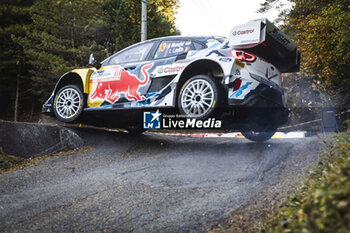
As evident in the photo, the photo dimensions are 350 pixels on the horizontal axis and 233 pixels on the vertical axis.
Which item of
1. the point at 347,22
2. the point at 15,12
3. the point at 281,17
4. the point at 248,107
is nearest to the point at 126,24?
the point at 15,12

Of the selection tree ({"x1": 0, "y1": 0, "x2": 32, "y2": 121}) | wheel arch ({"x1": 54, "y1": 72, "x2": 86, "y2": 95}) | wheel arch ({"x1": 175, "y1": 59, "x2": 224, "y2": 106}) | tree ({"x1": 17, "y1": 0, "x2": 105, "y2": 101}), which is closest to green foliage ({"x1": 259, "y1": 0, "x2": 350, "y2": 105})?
wheel arch ({"x1": 175, "y1": 59, "x2": 224, "y2": 106})

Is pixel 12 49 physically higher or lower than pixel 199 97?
higher

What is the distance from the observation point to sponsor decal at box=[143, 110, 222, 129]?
14.9ft

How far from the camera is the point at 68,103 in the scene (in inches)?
251

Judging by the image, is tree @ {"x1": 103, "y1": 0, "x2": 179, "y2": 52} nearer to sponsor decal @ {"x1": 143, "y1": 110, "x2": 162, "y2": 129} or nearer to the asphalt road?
sponsor decal @ {"x1": 143, "y1": 110, "x2": 162, "y2": 129}

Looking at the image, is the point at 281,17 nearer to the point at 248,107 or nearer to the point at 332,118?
the point at 332,118

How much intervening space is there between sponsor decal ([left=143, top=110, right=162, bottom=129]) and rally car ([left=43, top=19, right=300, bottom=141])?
0.43 ft

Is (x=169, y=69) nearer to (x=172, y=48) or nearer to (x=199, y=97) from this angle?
(x=172, y=48)

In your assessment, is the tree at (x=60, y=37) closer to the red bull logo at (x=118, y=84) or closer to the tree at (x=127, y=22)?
the tree at (x=127, y=22)

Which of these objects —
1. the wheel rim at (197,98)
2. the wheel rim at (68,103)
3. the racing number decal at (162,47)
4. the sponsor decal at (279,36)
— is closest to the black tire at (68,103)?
the wheel rim at (68,103)

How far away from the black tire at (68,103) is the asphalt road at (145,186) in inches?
38.3

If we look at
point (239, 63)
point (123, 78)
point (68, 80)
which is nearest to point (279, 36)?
point (239, 63)

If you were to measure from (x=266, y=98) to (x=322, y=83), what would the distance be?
13.5m

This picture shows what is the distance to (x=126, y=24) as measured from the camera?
16.7 meters
